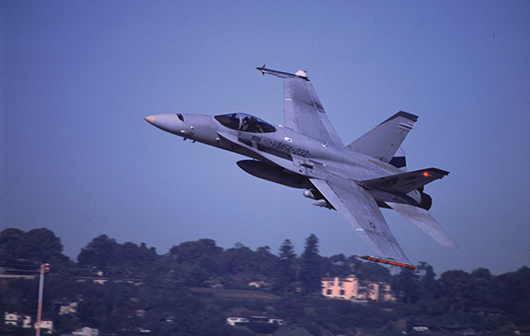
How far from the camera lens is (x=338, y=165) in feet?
79.9

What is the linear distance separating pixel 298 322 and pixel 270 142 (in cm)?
4291

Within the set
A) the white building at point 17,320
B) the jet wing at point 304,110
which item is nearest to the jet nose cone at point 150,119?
the jet wing at point 304,110

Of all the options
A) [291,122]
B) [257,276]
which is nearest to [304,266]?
[257,276]

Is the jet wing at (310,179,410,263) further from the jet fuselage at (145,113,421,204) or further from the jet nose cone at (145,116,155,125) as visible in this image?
the jet nose cone at (145,116,155,125)

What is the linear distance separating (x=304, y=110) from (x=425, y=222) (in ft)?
28.6

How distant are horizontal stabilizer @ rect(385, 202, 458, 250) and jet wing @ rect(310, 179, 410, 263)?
201 cm

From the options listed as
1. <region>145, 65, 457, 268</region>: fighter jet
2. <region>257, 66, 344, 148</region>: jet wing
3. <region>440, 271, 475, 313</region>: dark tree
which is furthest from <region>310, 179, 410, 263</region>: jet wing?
<region>440, 271, 475, 313</region>: dark tree

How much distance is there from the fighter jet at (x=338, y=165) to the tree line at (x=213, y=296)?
3491 centimetres

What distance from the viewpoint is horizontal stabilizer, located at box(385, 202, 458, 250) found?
23906 mm

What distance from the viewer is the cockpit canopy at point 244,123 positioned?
22453 mm

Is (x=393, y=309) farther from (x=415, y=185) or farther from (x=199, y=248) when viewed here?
(x=415, y=185)

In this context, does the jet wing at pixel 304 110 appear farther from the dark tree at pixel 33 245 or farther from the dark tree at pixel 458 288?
the dark tree at pixel 33 245

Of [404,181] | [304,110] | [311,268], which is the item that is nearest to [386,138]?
[404,181]

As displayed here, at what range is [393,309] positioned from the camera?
61.9m
